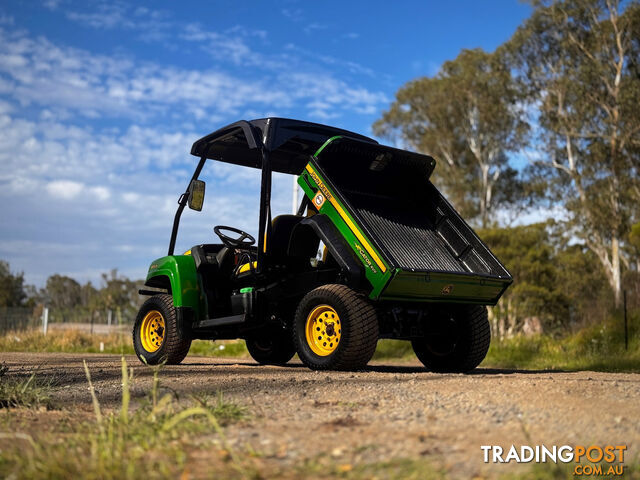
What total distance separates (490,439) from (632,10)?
3172cm

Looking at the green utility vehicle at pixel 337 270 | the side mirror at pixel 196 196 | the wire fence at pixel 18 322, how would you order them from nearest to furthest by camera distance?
the green utility vehicle at pixel 337 270 < the side mirror at pixel 196 196 < the wire fence at pixel 18 322

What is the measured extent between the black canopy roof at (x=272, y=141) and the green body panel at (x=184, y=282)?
1.49 metres

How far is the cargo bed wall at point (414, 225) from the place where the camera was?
23.5ft

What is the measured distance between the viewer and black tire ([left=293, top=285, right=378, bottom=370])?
6773 mm

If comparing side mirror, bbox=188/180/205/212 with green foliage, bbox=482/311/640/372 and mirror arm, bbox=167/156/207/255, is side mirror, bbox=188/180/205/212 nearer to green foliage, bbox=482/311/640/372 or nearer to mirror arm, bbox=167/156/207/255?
mirror arm, bbox=167/156/207/255

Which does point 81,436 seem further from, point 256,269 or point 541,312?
point 541,312

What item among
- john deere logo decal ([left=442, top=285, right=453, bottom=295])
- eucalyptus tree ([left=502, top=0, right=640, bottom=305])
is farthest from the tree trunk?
john deere logo decal ([left=442, top=285, right=453, bottom=295])

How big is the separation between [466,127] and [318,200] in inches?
1288

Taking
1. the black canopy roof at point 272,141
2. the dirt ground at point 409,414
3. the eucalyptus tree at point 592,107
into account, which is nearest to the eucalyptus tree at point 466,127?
the eucalyptus tree at point 592,107

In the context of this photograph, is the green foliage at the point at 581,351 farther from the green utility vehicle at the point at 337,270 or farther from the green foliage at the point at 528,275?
the green foliage at the point at 528,275

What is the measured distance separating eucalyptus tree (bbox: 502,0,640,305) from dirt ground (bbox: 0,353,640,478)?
26971 millimetres

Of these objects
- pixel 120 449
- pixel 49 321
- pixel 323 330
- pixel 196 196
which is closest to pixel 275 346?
pixel 196 196

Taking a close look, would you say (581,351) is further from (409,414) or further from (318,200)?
(409,414)

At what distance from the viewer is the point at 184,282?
8414 mm
